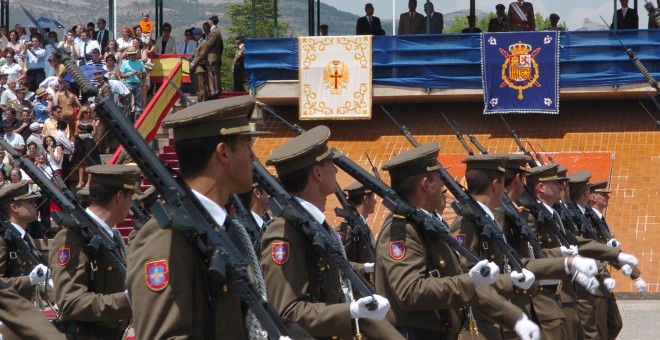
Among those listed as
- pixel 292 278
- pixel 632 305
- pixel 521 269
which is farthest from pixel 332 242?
pixel 632 305

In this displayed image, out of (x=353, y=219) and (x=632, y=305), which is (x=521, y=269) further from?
(x=632, y=305)

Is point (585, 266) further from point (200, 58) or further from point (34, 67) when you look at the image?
point (34, 67)

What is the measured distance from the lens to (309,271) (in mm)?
5535

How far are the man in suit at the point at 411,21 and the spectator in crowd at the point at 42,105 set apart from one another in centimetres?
649

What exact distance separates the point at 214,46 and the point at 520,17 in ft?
18.6

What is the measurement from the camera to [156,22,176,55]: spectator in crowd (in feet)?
79.4

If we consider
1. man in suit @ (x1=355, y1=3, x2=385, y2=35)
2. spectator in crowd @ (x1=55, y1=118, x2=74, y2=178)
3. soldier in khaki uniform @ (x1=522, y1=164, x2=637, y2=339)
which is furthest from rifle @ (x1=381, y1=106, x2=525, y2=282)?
man in suit @ (x1=355, y1=3, x2=385, y2=35)

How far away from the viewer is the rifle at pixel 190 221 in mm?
3971

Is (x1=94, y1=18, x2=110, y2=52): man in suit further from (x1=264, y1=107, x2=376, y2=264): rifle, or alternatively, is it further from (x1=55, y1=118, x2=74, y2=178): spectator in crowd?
(x1=264, y1=107, x2=376, y2=264): rifle

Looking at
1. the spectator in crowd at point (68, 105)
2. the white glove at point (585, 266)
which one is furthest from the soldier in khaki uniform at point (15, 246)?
the spectator in crowd at point (68, 105)

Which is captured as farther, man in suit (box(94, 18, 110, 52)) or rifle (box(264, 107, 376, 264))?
man in suit (box(94, 18, 110, 52))

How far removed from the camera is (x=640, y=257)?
18094 mm

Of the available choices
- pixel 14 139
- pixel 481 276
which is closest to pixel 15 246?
pixel 481 276

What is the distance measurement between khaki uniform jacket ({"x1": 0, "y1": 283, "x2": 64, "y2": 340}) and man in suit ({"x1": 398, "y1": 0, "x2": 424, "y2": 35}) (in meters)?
18.6
